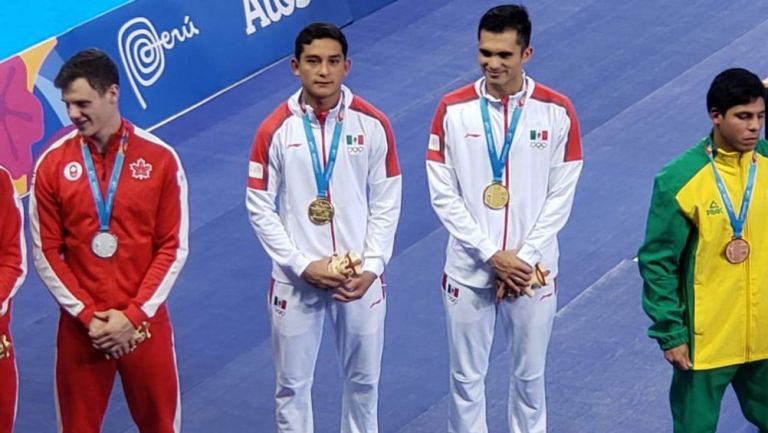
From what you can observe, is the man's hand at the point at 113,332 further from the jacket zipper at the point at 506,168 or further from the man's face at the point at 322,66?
the jacket zipper at the point at 506,168

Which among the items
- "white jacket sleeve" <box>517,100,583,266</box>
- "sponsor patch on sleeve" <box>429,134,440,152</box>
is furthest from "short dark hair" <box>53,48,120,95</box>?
"white jacket sleeve" <box>517,100,583,266</box>

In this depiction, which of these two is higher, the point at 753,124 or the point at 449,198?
the point at 753,124

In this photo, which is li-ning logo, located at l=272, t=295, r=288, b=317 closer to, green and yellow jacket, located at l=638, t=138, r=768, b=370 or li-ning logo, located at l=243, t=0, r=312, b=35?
green and yellow jacket, located at l=638, t=138, r=768, b=370

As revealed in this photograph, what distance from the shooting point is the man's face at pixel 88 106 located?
22.2ft

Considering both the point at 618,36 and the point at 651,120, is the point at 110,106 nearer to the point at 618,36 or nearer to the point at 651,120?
the point at 651,120

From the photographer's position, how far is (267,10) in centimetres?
1237

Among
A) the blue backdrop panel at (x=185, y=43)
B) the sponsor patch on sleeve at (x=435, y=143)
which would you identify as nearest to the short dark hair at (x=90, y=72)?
the sponsor patch on sleeve at (x=435, y=143)

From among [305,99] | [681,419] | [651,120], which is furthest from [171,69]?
[681,419]

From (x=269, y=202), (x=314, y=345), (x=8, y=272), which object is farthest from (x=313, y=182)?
(x=8, y=272)

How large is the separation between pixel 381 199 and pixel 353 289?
1.52 feet

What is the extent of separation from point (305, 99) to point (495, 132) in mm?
890

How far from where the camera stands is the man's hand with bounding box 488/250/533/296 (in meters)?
7.23

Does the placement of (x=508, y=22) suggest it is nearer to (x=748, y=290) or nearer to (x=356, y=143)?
(x=356, y=143)

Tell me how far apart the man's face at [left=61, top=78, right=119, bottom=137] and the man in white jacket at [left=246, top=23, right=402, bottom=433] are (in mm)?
758
